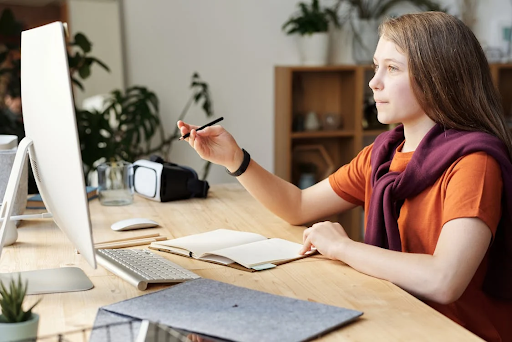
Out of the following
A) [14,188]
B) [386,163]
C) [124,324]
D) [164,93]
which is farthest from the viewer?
[164,93]

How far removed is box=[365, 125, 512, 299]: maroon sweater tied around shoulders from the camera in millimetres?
1326

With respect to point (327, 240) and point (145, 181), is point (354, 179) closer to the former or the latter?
point (327, 240)

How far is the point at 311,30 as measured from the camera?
11.9 feet

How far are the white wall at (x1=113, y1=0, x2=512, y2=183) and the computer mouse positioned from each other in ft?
6.14

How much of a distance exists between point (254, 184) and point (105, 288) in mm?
604

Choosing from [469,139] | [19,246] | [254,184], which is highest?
[469,139]

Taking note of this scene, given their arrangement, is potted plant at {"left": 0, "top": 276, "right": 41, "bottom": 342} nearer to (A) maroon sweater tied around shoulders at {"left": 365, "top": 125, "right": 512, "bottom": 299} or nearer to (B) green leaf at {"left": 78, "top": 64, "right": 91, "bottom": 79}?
(A) maroon sweater tied around shoulders at {"left": 365, "top": 125, "right": 512, "bottom": 299}

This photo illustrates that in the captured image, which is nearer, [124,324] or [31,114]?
[124,324]

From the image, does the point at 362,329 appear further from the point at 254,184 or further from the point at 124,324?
the point at 254,184

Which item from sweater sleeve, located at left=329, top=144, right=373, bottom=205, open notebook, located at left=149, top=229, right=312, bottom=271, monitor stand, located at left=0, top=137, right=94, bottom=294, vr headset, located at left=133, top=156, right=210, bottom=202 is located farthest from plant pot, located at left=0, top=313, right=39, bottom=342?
vr headset, located at left=133, top=156, right=210, bottom=202

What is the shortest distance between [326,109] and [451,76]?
259cm

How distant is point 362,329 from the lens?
102 centimetres

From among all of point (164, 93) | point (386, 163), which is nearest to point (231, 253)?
point (386, 163)

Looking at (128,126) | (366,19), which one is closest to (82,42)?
(128,126)
